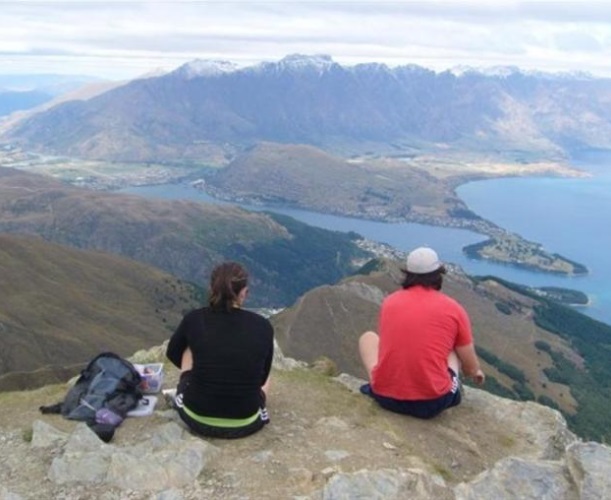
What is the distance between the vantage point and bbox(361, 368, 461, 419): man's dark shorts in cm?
1519

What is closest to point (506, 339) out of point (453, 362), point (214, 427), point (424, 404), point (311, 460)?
point (424, 404)

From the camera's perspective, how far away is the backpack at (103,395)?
47.7ft

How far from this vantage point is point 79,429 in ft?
45.0

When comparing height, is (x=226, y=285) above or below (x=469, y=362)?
above

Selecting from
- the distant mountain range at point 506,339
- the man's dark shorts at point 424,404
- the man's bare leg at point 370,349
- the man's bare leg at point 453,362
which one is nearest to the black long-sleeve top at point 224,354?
the man's bare leg at point 370,349

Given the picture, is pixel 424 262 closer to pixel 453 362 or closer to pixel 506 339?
Result: pixel 453 362

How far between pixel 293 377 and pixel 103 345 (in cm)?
9709

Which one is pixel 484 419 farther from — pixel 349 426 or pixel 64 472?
pixel 64 472

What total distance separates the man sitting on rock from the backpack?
203 inches

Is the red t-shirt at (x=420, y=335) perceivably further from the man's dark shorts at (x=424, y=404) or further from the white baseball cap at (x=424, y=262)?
the man's dark shorts at (x=424, y=404)

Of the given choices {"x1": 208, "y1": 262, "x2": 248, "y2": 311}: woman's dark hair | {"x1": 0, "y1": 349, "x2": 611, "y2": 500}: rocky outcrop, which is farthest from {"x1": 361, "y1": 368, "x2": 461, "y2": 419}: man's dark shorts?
{"x1": 208, "y1": 262, "x2": 248, "y2": 311}: woman's dark hair

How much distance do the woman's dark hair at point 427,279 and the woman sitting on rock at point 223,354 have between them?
2.98 m

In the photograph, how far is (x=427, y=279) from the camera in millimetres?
14219

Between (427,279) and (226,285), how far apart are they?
3.96 meters
